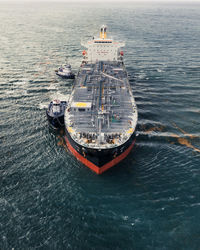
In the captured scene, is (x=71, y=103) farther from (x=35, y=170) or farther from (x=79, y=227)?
(x=79, y=227)

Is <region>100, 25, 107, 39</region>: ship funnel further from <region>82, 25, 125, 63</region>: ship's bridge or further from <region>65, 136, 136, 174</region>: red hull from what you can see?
<region>65, 136, 136, 174</region>: red hull

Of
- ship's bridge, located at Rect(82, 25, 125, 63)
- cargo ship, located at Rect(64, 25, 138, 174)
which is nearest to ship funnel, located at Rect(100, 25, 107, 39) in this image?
ship's bridge, located at Rect(82, 25, 125, 63)

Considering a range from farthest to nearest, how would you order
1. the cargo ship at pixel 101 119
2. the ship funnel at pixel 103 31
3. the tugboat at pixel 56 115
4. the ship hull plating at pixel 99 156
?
1. the ship funnel at pixel 103 31
2. the tugboat at pixel 56 115
3. the cargo ship at pixel 101 119
4. the ship hull plating at pixel 99 156

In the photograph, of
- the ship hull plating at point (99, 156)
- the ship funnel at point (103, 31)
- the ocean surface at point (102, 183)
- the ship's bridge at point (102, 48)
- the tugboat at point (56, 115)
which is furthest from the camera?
the ship funnel at point (103, 31)

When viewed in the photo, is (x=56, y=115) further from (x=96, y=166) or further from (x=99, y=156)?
(x=99, y=156)

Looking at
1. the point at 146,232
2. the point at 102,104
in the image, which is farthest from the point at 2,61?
the point at 146,232

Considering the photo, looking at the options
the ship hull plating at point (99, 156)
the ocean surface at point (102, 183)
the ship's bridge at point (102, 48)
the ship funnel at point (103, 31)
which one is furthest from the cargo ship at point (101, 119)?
→ the ship funnel at point (103, 31)

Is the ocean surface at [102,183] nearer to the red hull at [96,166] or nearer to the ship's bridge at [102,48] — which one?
the red hull at [96,166]
